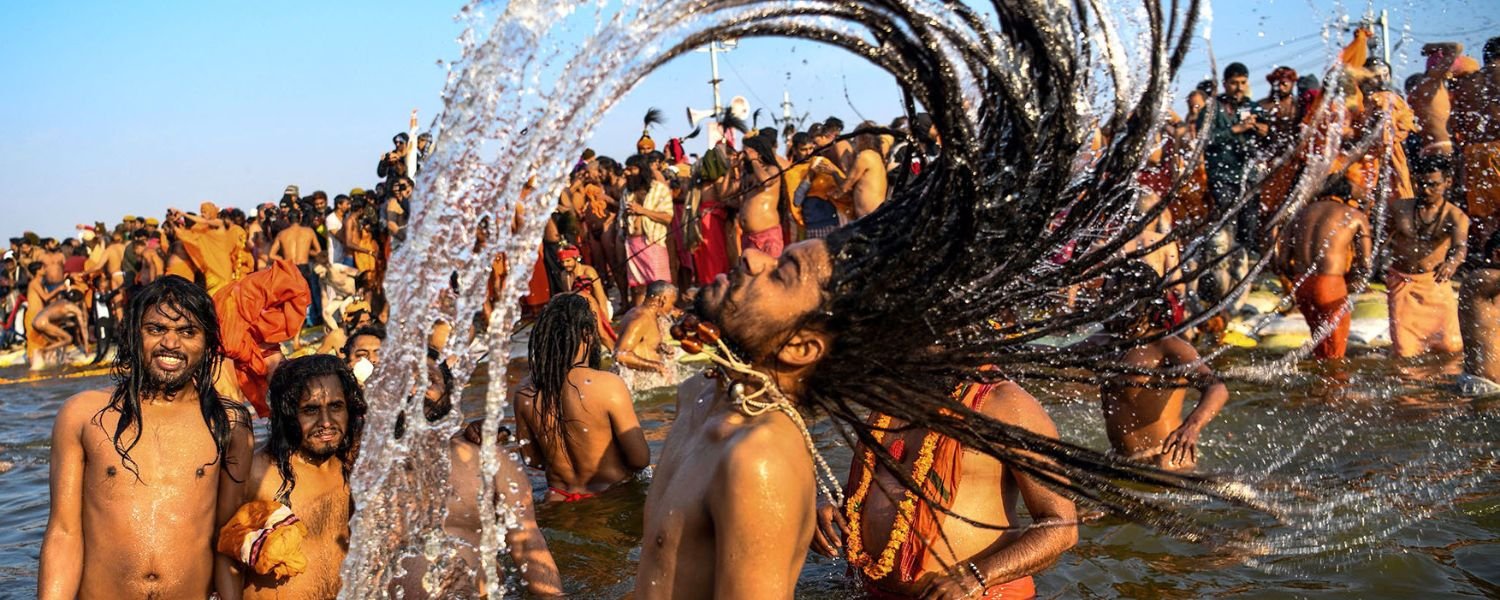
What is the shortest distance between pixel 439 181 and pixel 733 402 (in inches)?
36.5

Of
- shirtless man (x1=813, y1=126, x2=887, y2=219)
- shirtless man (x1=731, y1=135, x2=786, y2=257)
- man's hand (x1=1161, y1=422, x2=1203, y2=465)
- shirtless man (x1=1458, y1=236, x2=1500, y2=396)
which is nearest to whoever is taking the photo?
man's hand (x1=1161, y1=422, x2=1203, y2=465)

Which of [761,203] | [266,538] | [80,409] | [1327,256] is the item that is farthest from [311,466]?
[1327,256]

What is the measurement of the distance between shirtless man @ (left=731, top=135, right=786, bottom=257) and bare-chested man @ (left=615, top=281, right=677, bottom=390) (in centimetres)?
155

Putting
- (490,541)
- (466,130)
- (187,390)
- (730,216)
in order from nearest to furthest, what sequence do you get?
(466,130) < (490,541) < (187,390) < (730,216)

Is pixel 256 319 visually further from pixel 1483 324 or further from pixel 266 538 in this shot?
pixel 1483 324

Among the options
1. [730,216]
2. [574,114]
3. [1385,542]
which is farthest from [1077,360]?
[730,216]

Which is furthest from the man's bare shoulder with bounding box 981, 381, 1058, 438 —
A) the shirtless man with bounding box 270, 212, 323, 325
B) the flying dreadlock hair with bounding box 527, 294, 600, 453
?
the shirtless man with bounding box 270, 212, 323, 325

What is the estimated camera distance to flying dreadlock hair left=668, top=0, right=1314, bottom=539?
2.62 metres

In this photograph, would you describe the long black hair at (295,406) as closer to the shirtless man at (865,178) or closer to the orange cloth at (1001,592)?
the orange cloth at (1001,592)

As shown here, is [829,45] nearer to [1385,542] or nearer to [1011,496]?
[1011,496]

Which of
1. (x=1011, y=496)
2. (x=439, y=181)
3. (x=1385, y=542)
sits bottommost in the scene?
(x=1385, y=542)

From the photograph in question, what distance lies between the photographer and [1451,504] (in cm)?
547

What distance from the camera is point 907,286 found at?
8.75ft

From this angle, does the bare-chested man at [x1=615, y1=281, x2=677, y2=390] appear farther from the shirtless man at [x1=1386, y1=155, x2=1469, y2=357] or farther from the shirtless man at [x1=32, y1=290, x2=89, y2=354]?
the shirtless man at [x1=32, y1=290, x2=89, y2=354]
